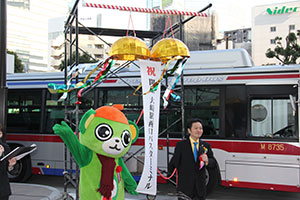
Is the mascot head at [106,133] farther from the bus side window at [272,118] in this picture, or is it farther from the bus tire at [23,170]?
the bus tire at [23,170]

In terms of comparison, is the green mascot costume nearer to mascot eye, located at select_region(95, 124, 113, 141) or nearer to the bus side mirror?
mascot eye, located at select_region(95, 124, 113, 141)

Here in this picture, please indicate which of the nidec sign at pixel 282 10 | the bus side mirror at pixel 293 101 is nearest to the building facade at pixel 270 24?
the nidec sign at pixel 282 10

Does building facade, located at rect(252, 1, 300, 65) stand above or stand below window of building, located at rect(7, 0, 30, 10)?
below

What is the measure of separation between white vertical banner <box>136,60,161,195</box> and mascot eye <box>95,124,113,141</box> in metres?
0.95

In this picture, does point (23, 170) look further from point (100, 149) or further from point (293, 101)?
point (293, 101)

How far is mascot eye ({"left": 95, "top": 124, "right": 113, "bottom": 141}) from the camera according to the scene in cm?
417

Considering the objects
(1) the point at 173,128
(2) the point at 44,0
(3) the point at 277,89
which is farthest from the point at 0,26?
(2) the point at 44,0

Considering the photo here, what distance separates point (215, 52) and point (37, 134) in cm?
500

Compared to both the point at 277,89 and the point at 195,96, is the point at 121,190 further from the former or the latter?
the point at 277,89

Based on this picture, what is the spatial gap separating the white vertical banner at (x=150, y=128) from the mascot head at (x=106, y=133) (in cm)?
70

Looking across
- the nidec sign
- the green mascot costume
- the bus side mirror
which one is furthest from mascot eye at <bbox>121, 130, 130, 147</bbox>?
the nidec sign

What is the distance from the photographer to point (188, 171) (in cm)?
427

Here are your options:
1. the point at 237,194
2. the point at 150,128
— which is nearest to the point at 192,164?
the point at 150,128

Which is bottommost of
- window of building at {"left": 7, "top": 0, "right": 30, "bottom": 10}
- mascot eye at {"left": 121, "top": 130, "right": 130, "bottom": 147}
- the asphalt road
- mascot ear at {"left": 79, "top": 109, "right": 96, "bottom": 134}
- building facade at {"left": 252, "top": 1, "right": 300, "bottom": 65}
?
the asphalt road
